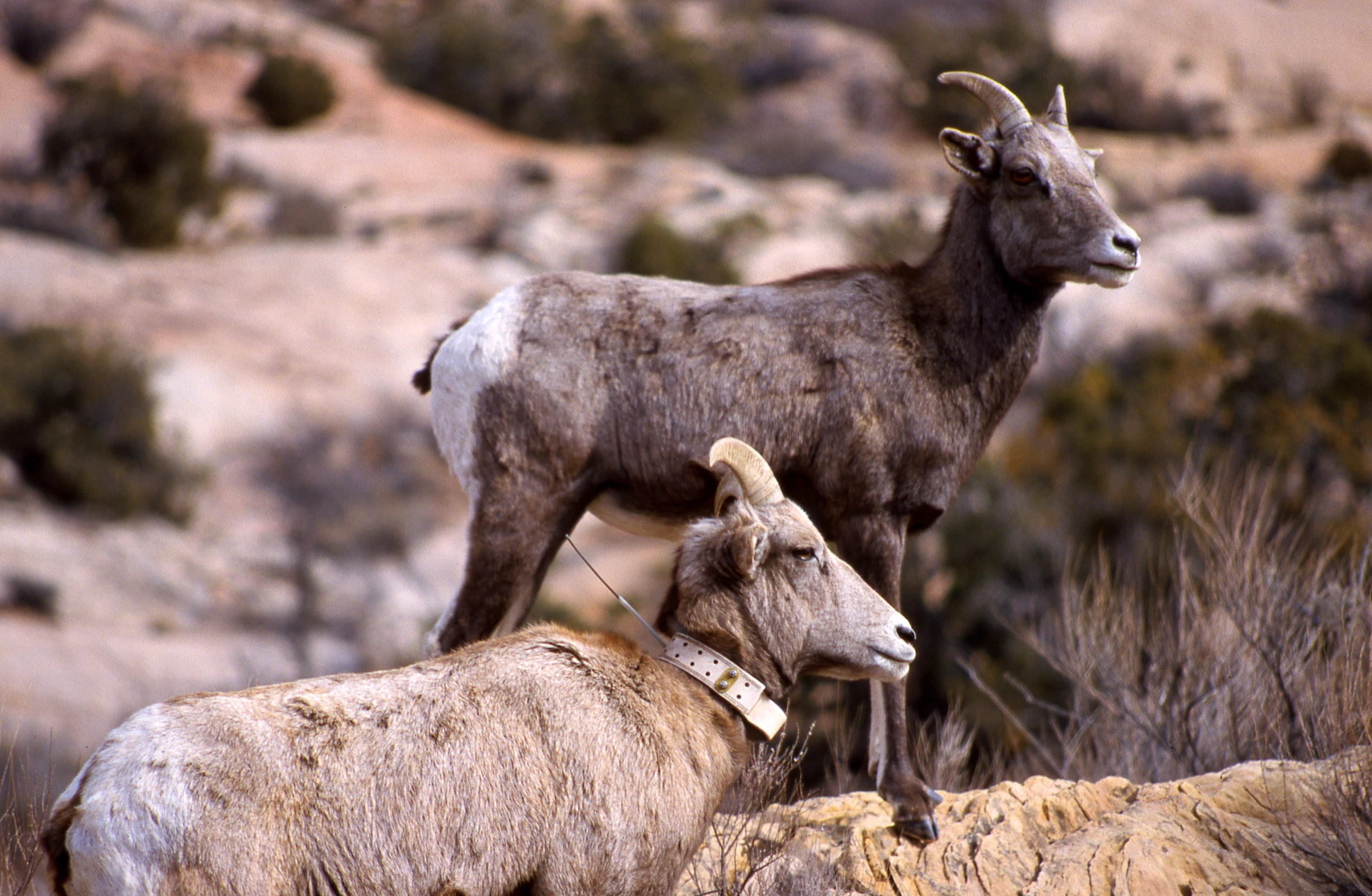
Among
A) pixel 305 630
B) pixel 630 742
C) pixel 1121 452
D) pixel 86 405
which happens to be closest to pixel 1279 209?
pixel 1121 452

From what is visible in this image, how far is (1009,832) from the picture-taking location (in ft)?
18.5

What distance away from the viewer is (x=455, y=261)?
24.7m

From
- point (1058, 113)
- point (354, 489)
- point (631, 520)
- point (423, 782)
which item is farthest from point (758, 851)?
point (354, 489)

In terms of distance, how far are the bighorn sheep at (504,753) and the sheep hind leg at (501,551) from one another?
3.47ft

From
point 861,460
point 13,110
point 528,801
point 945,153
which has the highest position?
point 945,153

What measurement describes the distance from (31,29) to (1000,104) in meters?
31.4

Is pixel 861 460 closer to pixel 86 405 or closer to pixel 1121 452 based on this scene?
pixel 1121 452

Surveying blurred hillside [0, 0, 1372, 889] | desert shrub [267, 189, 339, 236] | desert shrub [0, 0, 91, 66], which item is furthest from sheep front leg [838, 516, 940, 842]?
desert shrub [0, 0, 91, 66]

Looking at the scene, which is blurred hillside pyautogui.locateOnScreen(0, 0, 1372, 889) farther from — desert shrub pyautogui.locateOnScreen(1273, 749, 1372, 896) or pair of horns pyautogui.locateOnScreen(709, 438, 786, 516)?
pair of horns pyautogui.locateOnScreen(709, 438, 786, 516)

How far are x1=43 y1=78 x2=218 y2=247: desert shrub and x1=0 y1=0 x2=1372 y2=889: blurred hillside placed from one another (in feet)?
0.33

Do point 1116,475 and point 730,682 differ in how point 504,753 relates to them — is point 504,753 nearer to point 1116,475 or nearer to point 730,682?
point 730,682

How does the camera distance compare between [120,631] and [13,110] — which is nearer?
[120,631]

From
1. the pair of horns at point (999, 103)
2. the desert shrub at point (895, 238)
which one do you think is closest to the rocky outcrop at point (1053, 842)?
the pair of horns at point (999, 103)

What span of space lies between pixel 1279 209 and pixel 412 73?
1012 inches
